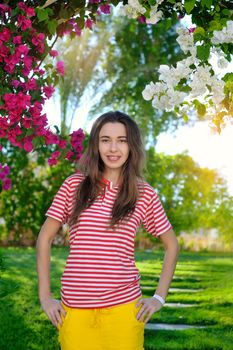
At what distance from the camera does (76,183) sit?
2.62m

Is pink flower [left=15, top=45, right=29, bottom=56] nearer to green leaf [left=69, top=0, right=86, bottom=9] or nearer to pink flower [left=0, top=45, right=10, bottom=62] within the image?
pink flower [left=0, top=45, right=10, bottom=62]

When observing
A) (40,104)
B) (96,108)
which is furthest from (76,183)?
(96,108)

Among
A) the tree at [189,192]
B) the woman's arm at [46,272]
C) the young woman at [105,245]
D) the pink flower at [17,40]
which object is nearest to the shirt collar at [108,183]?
the young woman at [105,245]

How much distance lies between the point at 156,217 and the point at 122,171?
0.23 meters

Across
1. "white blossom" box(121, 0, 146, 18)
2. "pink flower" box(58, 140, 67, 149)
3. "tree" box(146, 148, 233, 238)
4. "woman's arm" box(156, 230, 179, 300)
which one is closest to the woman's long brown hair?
"woman's arm" box(156, 230, 179, 300)

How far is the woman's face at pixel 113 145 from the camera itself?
263 centimetres

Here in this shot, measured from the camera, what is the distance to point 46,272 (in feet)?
8.34

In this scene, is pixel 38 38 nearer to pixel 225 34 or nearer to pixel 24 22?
pixel 24 22

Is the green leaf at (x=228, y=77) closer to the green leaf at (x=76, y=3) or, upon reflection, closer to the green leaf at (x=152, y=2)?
the green leaf at (x=152, y=2)

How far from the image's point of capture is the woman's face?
8.63 feet

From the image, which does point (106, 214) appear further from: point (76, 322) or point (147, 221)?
point (76, 322)

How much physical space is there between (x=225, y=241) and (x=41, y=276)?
12.0 meters

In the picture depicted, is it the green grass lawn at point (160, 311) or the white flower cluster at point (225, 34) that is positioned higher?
the white flower cluster at point (225, 34)

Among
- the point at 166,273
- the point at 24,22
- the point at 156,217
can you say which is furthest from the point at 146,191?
the point at 24,22
